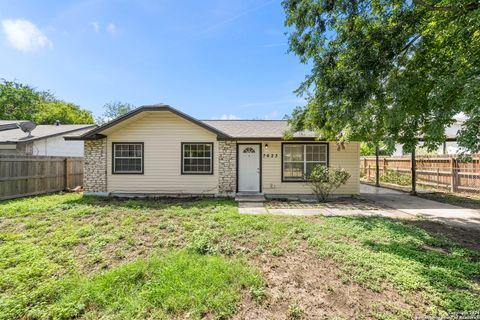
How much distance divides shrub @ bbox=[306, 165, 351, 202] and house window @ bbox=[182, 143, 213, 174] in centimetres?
442

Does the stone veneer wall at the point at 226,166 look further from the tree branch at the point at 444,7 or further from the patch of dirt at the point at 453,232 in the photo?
the tree branch at the point at 444,7

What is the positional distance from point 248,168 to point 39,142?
12.4m

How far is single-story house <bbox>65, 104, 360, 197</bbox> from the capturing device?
1056 cm

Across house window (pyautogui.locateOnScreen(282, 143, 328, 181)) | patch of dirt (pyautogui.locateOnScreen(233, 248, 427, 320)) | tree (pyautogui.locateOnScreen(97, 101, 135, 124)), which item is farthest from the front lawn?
tree (pyautogui.locateOnScreen(97, 101, 135, 124))


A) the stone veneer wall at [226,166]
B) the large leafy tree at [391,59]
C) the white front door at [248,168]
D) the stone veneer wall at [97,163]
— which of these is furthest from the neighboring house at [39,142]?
the large leafy tree at [391,59]

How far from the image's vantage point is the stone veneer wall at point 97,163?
1059cm

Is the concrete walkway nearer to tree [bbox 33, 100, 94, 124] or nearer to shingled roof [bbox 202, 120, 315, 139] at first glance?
shingled roof [bbox 202, 120, 315, 139]

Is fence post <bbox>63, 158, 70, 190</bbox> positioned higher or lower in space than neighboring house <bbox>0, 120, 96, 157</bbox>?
lower

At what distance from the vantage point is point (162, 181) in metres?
10.6

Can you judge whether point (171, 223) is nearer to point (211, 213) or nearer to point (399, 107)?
point (211, 213)

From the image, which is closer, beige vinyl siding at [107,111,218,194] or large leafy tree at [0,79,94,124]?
beige vinyl siding at [107,111,218,194]

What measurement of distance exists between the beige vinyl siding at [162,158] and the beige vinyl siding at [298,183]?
87.7 inches

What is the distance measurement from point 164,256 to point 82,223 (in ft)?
11.2

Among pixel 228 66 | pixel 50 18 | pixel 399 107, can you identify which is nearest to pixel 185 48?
pixel 228 66
